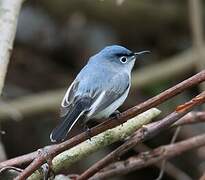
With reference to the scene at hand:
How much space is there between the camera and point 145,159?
2377 mm

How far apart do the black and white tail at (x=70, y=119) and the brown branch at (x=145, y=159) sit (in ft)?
0.78

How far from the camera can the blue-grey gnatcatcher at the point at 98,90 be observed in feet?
7.36

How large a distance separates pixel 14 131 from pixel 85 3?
1.02m

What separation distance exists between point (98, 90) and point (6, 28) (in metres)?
0.43

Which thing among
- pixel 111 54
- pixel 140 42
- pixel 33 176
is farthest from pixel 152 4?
pixel 33 176

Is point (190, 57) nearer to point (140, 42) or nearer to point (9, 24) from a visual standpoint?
point (140, 42)

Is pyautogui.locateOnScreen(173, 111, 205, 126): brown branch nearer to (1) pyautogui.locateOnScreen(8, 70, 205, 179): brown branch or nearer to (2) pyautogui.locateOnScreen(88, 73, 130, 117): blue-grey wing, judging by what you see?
(2) pyautogui.locateOnScreen(88, 73, 130, 117): blue-grey wing

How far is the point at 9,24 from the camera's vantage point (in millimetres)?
2473

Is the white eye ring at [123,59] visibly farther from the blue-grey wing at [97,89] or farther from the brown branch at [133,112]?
the brown branch at [133,112]

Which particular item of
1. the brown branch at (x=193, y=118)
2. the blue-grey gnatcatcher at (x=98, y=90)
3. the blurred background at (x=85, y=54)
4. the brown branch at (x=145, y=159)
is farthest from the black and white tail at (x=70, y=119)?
the blurred background at (x=85, y=54)

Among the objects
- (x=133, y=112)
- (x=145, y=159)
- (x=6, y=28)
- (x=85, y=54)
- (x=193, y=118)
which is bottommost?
(x=85, y=54)

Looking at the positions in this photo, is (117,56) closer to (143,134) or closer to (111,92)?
(111,92)

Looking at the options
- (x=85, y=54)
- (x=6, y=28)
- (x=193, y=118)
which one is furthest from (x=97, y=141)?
(x=85, y=54)

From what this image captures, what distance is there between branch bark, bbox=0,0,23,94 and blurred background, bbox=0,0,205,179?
149 centimetres
